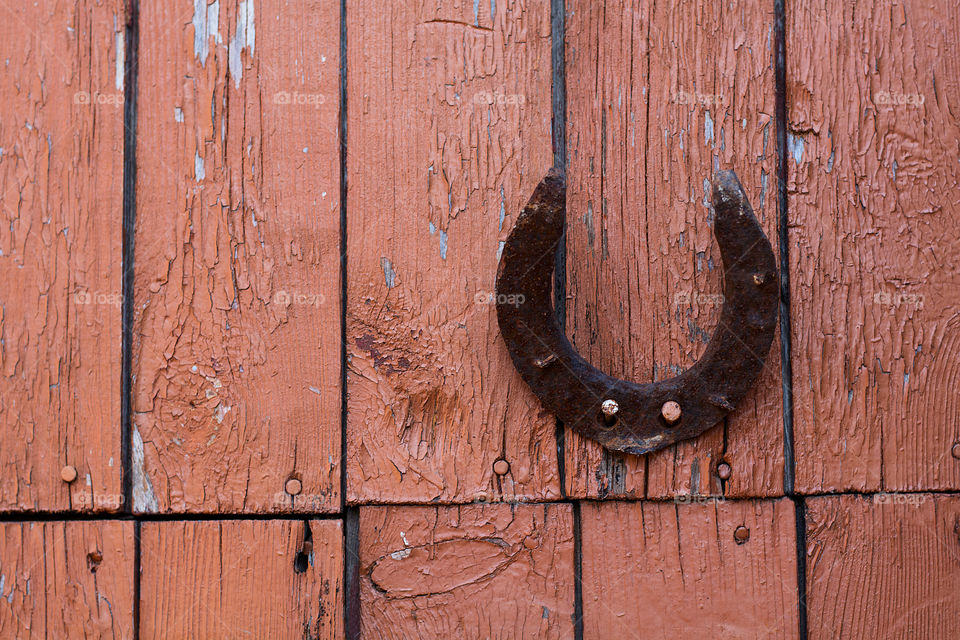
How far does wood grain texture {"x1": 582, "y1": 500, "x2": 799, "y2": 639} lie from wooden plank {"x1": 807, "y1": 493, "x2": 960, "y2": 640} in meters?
0.05

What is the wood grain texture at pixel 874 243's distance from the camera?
825 millimetres

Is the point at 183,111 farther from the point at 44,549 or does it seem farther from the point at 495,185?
the point at 44,549

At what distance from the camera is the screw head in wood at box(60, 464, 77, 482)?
0.77 m

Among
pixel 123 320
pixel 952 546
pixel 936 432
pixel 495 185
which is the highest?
pixel 495 185

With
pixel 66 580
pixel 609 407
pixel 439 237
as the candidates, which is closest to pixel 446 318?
pixel 439 237

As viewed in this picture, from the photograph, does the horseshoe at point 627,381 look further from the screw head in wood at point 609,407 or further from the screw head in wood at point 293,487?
the screw head in wood at point 293,487

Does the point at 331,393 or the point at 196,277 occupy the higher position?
the point at 196,277

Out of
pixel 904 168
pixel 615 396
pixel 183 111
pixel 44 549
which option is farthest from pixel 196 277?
pixel 904 168

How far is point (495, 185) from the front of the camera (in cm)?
81

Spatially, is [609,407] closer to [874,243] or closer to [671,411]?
[671,411]

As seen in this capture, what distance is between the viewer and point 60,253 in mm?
786

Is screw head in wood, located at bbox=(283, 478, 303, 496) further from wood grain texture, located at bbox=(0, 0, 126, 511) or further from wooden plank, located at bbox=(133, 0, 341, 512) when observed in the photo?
wood grain texture, located at bbox=(0, 0, 126, 511)

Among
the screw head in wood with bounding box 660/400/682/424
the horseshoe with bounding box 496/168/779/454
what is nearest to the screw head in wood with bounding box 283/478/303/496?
the horseshoe with bounding box 496/168/779/454

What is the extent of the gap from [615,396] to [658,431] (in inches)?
2.8
